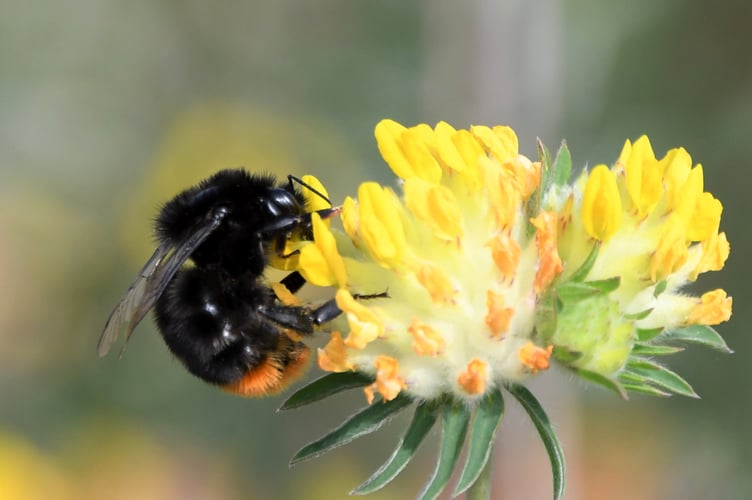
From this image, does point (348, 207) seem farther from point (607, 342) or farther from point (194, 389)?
point (194, 389)

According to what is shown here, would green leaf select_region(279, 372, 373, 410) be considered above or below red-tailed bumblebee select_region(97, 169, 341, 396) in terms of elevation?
below

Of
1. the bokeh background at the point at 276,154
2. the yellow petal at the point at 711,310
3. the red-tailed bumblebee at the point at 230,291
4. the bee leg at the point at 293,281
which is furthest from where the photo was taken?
the bokeh background at the point at 276,154

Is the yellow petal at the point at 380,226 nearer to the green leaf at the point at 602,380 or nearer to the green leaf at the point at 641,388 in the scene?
the green leaf at the point at 602,380

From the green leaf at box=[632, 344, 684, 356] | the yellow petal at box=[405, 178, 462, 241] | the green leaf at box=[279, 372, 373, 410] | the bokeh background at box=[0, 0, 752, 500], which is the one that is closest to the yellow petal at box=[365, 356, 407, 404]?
the green leaf at box=[279, 372, 373, 410]

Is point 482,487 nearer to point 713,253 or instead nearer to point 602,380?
point 602,380

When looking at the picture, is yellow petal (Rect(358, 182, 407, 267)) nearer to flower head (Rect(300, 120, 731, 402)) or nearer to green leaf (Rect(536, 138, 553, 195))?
flower head (Rect(300, 120, 731, 402))

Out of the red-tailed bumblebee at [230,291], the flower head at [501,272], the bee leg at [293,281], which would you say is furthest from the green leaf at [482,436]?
the bee leg at [293,281]

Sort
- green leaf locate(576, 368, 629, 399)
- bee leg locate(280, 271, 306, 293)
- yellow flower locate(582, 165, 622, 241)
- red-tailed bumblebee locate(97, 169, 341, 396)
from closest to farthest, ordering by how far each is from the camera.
A: green leaf locate(576, 368, 629, 399), yellow flower locate(582, 165, 622, 241), red-tailed bumblebee locate(97, 169, 341, 396), bee leg locate(280, 271, 306, 293)
